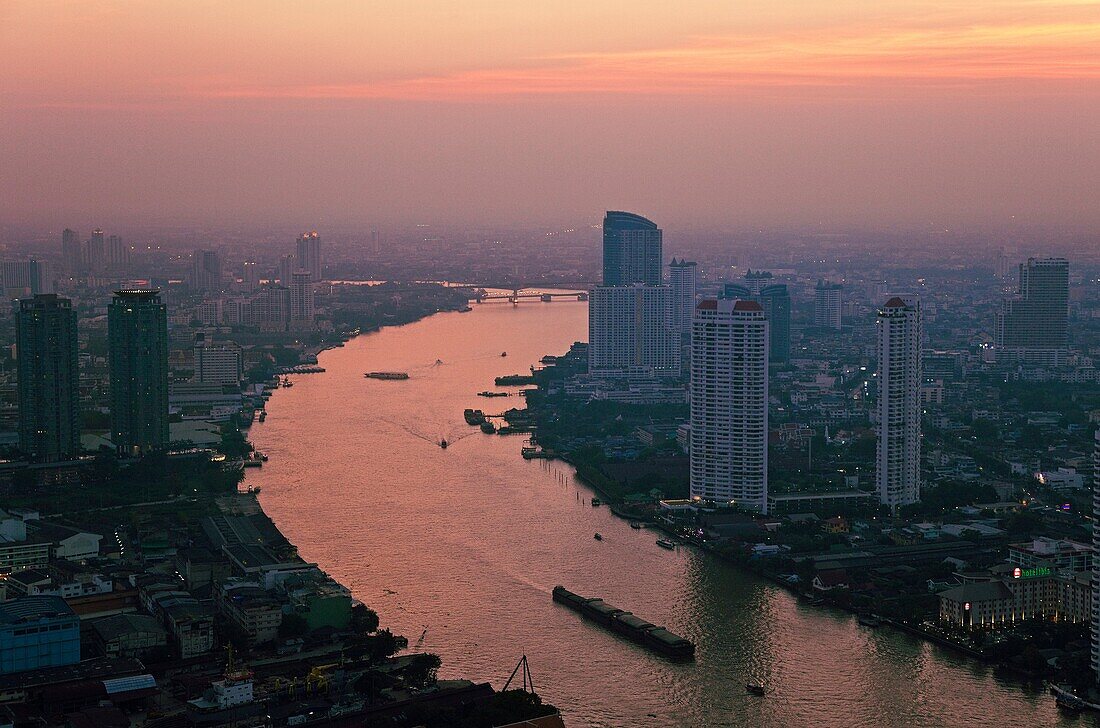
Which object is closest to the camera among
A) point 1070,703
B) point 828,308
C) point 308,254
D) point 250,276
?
point 1070,703

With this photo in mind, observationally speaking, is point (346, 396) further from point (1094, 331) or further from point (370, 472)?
point (1094, 331)

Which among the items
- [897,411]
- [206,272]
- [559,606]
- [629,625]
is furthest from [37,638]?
[206,272]

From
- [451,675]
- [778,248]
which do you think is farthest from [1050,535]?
[778,248]

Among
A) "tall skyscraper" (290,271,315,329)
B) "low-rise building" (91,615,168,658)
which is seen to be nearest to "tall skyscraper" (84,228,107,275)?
"tall skyscraper" (290,271,315,329)

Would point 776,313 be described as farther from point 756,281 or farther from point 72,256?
point 72,256

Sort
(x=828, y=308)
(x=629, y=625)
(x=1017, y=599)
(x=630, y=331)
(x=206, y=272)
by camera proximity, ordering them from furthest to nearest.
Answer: (x=206, y=272), (x=828, y=308), (x=630, y=331), (x=1017, y=599), (x=629, y=625)

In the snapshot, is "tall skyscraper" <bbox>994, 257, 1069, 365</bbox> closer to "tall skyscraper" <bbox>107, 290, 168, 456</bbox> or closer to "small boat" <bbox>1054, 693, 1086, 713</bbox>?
"tall skyscraper" <bbox>107, 290, 168, 456</bbox>
